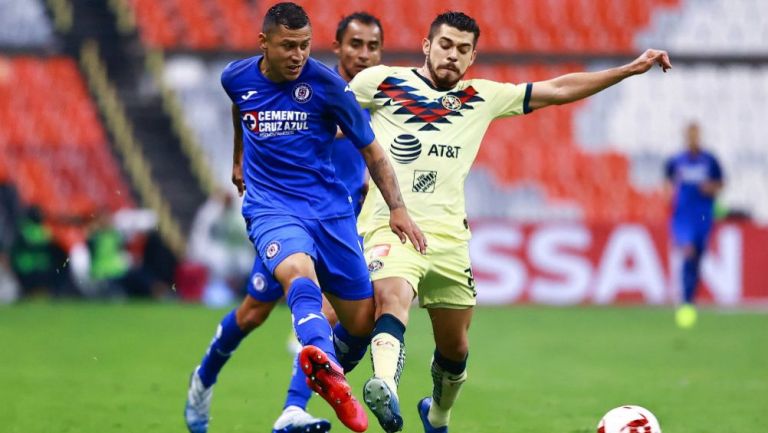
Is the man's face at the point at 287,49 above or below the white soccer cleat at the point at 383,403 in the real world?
above

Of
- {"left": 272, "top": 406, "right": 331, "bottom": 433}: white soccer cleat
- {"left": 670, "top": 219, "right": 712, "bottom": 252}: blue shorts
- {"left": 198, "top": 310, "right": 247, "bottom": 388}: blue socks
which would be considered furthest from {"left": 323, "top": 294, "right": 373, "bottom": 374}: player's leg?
{"left": 670, "top": 219, "right": 712, "bottom": 252}: blue shorts

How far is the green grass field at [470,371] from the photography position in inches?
316

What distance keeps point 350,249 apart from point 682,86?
1619cm

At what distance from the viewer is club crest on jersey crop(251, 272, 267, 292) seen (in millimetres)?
7117

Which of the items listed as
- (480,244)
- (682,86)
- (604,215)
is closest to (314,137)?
(480,244)

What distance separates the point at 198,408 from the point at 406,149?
188cm

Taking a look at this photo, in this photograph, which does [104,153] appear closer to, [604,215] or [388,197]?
[604,215]

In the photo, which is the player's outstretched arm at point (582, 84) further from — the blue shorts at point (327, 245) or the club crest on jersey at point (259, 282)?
the club crest on jersey at point (259, 282)

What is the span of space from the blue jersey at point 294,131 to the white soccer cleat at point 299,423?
101 centimetres

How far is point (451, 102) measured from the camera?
6965mm

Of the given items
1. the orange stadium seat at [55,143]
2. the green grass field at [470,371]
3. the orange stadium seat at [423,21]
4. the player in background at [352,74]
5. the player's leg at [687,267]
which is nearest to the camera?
the player in background at [352,74]

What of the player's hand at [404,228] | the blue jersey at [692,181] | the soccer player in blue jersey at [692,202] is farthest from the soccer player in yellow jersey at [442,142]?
the blue jersey at [692,181]

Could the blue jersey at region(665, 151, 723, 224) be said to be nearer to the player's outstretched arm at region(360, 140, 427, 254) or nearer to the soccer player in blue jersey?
the soccer player in blue jersey

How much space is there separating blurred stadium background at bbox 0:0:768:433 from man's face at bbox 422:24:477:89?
7.77 m
